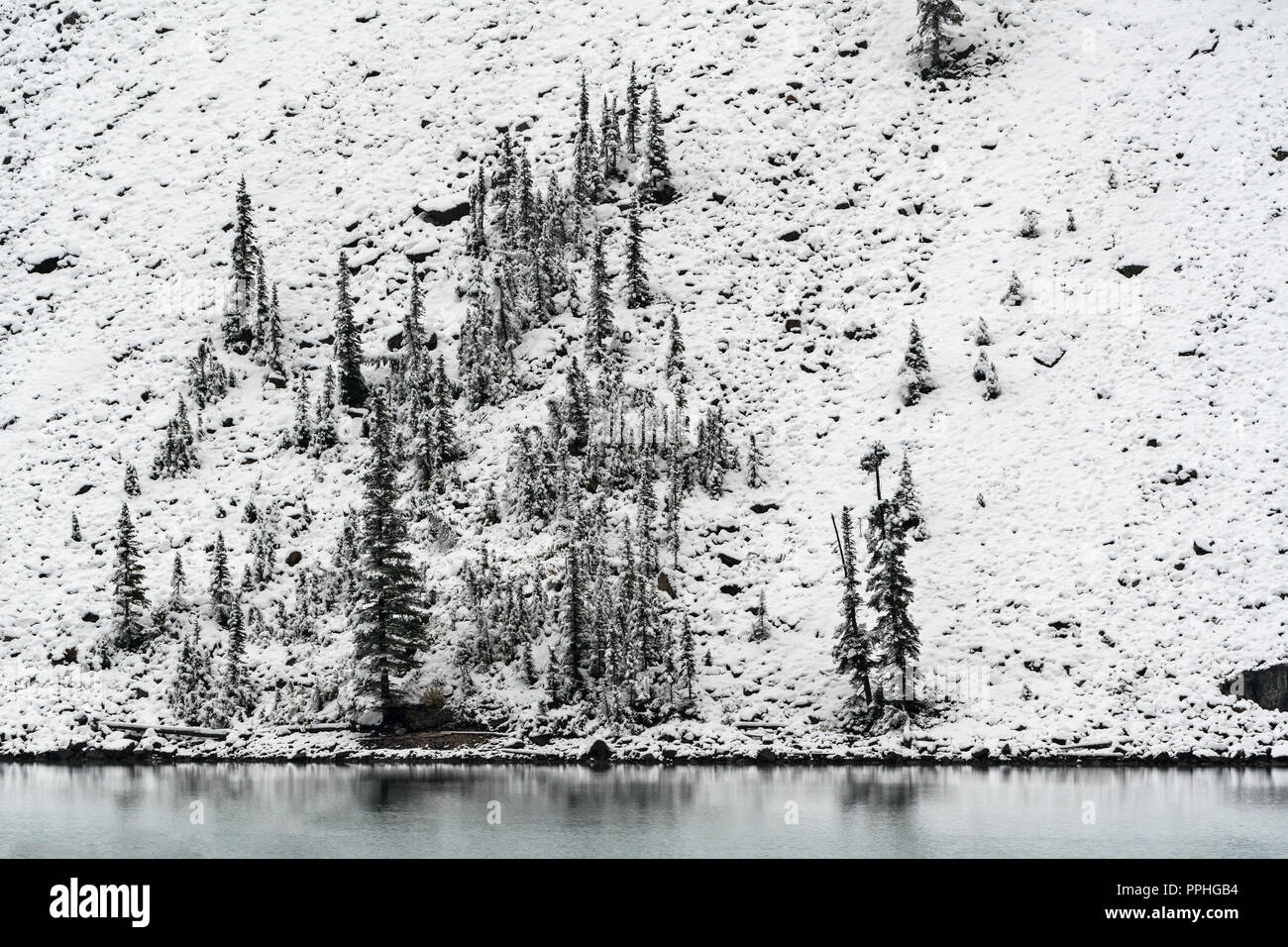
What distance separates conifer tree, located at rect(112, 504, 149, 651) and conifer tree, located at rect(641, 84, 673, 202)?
37082 millimetres

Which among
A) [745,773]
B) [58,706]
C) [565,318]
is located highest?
[565,318]

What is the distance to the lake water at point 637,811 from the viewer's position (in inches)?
1018

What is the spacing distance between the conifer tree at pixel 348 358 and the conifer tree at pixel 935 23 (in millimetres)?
43576

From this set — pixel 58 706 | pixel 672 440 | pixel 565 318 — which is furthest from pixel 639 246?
pixel 58 706

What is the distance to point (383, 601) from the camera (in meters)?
42.2

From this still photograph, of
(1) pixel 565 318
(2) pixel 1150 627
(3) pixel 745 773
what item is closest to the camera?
(3) pixel 745 773

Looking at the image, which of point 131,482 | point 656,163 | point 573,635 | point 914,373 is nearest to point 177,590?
point 131,482

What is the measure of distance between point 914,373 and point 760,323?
10245 millimetres

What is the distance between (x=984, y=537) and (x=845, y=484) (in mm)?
7028

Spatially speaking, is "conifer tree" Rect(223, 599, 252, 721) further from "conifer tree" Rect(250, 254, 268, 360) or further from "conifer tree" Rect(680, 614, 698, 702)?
"conifer tree" Rect(250, 254, 268, 360)

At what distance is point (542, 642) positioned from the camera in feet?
147

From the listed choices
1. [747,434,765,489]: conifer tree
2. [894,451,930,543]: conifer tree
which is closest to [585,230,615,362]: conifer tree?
[747,434,765,489]: conifer tree

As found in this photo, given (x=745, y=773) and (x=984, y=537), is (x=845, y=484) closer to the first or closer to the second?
(x=984, y=537)

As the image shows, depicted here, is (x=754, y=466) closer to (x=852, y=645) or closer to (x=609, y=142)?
(x=852, y=645)
